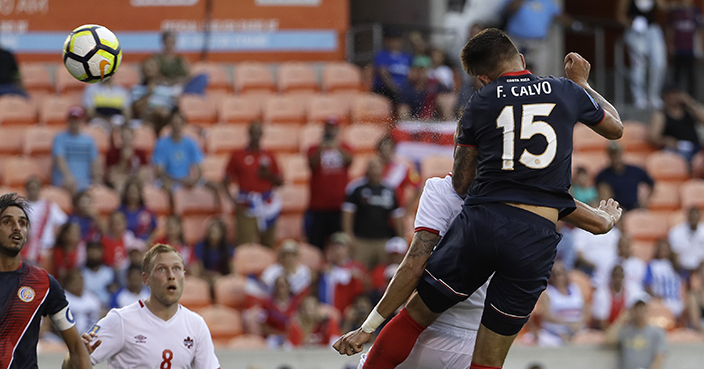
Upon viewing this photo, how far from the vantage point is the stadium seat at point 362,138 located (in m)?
13.1

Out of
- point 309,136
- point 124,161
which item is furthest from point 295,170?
point 124,161

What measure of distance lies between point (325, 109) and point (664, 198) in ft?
16.2

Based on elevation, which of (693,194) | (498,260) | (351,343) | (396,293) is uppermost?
(498,260)

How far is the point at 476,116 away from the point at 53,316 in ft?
8.42

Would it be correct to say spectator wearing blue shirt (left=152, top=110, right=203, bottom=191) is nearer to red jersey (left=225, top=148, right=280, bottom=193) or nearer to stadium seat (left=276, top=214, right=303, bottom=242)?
red jersey (left=225, top=148, right=280, bottom=193)

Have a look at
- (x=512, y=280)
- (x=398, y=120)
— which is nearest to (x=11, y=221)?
(x=512, y=280)

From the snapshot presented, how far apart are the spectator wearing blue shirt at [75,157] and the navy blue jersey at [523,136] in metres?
8.09

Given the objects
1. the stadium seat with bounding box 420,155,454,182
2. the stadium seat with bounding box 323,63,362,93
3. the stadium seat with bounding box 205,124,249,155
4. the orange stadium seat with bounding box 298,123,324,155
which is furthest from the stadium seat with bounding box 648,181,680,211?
the stadium seat with bounding box 205,124,249,155

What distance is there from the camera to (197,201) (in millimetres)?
11977

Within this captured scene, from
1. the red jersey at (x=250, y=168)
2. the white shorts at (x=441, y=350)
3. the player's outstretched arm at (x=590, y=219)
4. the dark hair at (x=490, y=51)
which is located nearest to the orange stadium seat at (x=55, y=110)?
the red jersey at (x=250, y=168)

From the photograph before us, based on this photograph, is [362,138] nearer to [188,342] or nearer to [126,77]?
[126,77]

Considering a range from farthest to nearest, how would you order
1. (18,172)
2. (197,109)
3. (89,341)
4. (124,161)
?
1. (197,109)
2. (18,172)
3. (124,161)
4. (89,341)

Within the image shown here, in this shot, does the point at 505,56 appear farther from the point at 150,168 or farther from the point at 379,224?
the point at 150,168

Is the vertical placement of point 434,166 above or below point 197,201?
above
